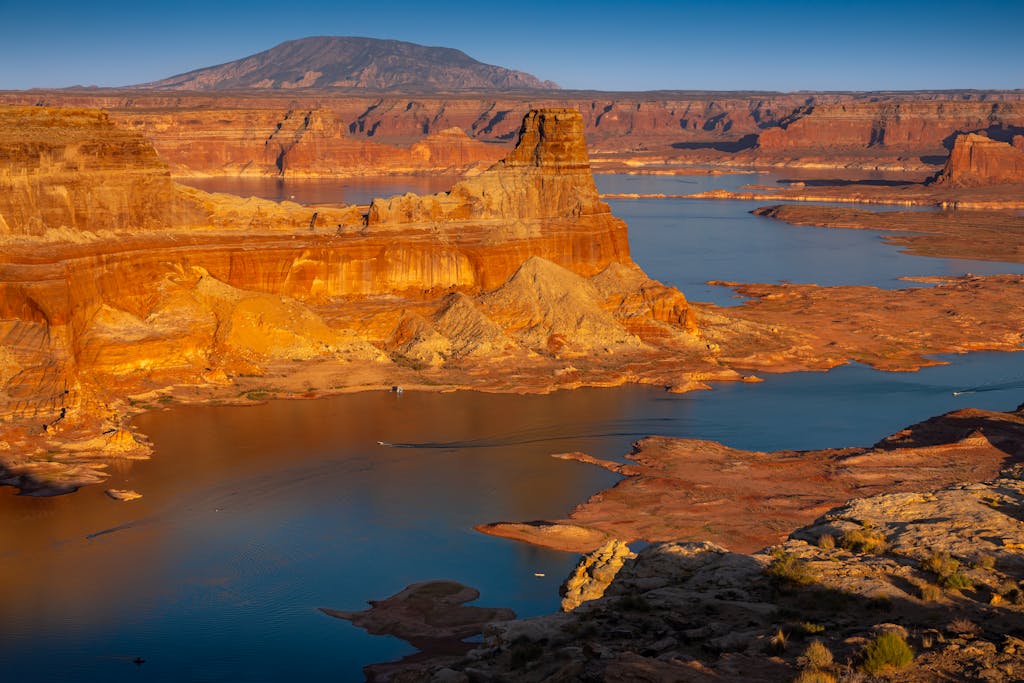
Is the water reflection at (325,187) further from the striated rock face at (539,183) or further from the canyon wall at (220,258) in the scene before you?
the canyon wall at (220,258)

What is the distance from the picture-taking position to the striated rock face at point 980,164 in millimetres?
144375

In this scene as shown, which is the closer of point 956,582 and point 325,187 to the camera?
point 956,582

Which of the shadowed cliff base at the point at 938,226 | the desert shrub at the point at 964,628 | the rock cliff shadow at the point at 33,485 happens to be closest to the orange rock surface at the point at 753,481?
the desert shrub at the point at 964,628

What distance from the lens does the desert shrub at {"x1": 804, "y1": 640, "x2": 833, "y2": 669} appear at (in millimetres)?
13914

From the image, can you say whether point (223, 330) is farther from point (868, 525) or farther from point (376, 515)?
point (868, 525)

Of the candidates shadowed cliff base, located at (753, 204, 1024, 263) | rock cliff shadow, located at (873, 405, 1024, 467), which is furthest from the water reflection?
rock cliff shadow, located at (873, 405, 1024, 467)

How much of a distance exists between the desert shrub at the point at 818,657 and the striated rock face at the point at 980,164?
142m

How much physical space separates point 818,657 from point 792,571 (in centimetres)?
359

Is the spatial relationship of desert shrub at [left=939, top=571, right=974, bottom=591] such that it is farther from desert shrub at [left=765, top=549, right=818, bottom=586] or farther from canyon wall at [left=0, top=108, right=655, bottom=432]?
canyon wall at [left=0, top=108, right=655, bottom=432]

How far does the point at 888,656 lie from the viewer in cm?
1356

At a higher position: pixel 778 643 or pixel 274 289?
pixel 274 289

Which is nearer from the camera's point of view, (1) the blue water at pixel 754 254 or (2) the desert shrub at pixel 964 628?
(2) the desert shrub at pixel 964 628

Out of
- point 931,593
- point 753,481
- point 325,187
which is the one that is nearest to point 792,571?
point 931,593

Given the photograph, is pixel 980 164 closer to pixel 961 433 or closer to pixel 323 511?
pixel 961 433
